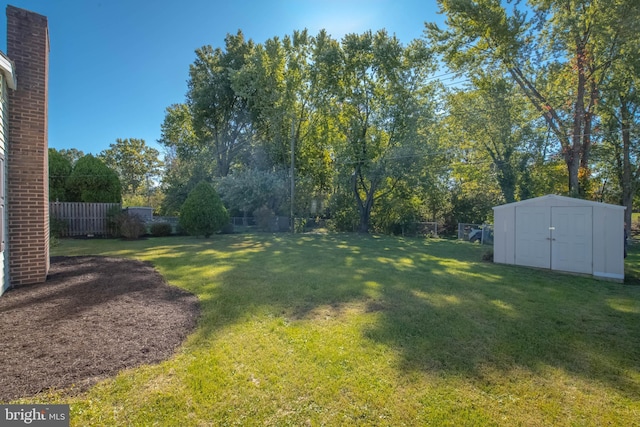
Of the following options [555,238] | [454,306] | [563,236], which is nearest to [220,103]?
[555,238]

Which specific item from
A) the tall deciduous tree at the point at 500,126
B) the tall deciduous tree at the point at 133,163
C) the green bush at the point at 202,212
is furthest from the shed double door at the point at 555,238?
the tall deciduous tree at the point at 133,163

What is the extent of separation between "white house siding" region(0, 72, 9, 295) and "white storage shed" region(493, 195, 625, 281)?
A: 11.2 meters

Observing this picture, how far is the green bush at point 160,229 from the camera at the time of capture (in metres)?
15.8

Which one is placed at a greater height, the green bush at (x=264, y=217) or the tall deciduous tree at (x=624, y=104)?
the tall deciduous tree at (x=624, y=104)

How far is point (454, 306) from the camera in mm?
4859

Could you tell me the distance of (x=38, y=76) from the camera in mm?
5367

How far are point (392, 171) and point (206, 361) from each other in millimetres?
18528

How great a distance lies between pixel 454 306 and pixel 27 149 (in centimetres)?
752

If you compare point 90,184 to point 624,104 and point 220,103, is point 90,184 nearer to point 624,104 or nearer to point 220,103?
point 220,103

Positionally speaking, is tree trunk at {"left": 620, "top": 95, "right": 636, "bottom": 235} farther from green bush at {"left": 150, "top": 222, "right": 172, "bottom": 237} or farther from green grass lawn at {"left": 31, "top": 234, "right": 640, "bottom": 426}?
green bush at {"left": 150, "top": 222, "right": 172, "bottom": 237}

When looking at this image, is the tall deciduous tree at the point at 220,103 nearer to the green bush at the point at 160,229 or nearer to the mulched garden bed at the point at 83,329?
the green bush at the point at 160,229

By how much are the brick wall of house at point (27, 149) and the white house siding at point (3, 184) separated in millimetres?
174

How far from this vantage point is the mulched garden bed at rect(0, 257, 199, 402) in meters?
2.54

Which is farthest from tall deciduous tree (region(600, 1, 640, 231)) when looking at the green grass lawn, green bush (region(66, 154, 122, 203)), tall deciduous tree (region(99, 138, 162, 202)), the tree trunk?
tall deciduous tree (region(99, 138, 162, 202))
